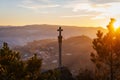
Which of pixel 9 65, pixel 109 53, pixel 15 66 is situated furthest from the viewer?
pixel 109 53

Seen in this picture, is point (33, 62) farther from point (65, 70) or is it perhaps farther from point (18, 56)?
point (65, 70)

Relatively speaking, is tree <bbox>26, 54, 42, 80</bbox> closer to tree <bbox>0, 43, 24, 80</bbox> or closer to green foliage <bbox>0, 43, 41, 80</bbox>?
green foliage <bbox>0, 43, 41, 80</bbox>

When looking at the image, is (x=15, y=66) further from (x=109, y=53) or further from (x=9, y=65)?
(x=109, y=53)

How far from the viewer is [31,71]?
827 inches

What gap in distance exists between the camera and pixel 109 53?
28.2 metres

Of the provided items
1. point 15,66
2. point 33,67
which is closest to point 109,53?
point 33,67

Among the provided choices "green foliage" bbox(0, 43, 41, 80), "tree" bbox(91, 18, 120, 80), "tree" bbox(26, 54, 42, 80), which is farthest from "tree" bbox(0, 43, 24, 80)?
"tree" bbox(91, 18, 120, 80)

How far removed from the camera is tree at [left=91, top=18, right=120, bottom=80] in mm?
Result: 28172

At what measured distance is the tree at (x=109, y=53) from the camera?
92.4ft

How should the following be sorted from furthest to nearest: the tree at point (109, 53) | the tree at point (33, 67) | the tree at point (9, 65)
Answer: the tree at point (109, 53)
the tree at point (33, 67)
the tree at point (9, 65)

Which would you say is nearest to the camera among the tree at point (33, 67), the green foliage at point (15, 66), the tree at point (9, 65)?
the tree at point (9, 65)

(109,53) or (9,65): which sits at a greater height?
(9,65)

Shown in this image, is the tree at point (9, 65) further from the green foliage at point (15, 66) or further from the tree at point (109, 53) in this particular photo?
the tree at point (109, 53)

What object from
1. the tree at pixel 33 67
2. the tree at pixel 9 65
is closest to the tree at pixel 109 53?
the tree at pixel 33 67
